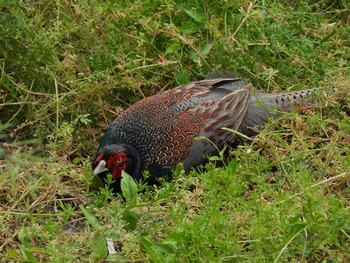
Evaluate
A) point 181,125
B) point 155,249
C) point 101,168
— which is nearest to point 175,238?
point 155,249

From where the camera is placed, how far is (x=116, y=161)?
18.2 feet

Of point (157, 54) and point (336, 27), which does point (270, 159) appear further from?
point (336, 27)

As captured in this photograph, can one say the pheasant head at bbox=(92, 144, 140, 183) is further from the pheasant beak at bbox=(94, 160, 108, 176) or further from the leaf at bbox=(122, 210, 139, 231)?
the leaf at bbox=(122, 210, 139, 231)

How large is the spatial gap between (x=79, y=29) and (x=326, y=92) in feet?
6.12

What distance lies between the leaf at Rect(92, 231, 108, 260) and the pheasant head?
1.00 meters

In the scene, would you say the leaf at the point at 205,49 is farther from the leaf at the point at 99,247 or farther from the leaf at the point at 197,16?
the leaf at the point at 99,247

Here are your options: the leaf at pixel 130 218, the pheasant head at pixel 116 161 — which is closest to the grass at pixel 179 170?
the leaf at pixel 130 218

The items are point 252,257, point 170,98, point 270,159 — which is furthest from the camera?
point 170,98

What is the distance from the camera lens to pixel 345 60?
6.34 meters

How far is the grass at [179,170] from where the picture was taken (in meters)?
→ 4.28

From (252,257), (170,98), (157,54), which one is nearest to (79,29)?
(157,54)

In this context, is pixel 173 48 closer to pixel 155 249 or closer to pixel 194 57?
pixel 194 57

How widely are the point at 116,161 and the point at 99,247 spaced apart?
115 cm

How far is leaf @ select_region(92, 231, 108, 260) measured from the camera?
4.44 metres
